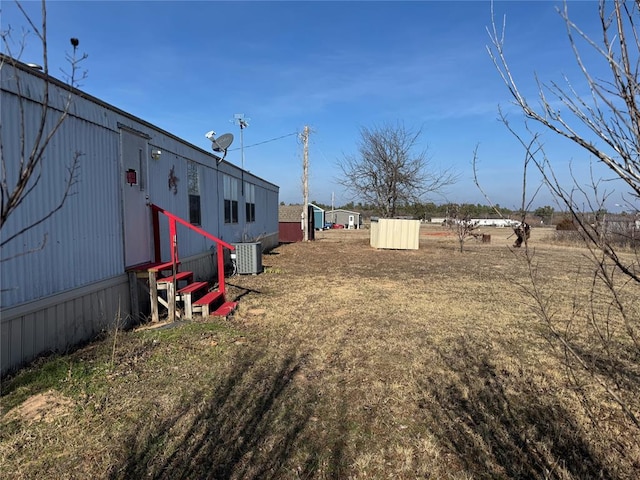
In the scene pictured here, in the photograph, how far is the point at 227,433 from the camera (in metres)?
2.95

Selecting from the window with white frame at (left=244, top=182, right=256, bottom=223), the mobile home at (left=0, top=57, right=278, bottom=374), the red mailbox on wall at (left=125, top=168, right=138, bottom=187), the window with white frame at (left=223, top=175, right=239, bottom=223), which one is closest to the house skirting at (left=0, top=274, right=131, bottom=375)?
the mobile home at (left=0, top=57, right=278, bottom=374)

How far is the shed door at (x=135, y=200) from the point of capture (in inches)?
230

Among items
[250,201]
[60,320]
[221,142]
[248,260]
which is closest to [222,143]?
[221,142]

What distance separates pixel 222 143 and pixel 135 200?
480 centimetres

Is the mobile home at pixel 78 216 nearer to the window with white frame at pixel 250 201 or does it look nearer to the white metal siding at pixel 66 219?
the white metal siding at pixel 66 219

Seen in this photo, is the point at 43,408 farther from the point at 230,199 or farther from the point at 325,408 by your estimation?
the point at 230,199

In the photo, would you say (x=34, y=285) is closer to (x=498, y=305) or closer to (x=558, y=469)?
(x=558, y=469)

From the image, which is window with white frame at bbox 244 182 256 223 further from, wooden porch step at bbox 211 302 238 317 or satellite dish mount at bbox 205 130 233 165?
wooden porch step at bbox 211 302 238 317

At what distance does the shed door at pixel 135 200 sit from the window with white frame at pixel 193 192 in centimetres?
213

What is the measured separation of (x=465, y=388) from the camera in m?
3.77

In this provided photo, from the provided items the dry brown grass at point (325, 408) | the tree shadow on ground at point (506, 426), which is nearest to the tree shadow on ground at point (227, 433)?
the dry brown grass at point (325, 408)

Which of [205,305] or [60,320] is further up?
[60,320]

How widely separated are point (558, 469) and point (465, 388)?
1.21 meters

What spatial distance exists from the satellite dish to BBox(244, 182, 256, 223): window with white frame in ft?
12.1
